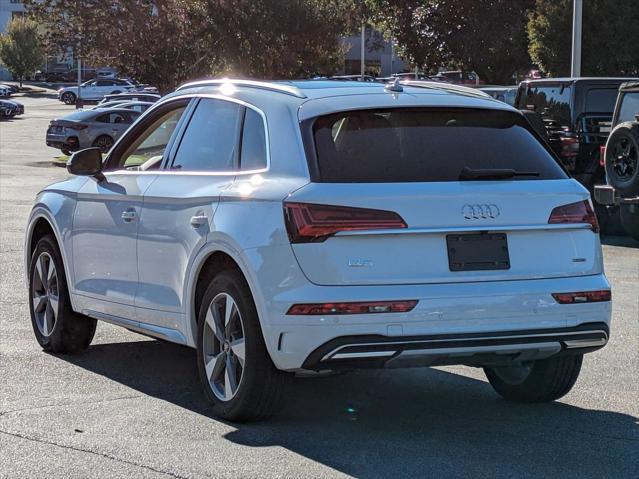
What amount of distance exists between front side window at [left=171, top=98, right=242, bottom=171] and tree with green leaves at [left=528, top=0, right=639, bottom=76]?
2945cm

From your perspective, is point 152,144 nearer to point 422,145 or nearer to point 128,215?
point 128,215

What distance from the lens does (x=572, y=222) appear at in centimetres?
603

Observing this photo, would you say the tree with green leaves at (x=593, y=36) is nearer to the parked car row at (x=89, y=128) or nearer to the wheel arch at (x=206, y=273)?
the parked car row at (x=89, y=128)

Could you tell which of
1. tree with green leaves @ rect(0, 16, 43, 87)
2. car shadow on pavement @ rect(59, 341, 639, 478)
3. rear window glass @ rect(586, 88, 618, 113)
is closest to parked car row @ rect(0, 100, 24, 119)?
tree with green leaves @ rect(0, 16, 43, 87)

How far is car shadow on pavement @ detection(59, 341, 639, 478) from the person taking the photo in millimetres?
5512

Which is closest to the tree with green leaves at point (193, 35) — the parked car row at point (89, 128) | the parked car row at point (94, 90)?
the parked car row at point (89, 128)

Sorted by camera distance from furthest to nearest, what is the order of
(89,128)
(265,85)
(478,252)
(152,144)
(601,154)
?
(89,128) → (601,154) → (152,144) → (265,85) → (478,252)

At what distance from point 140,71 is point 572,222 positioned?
3334 centimetres

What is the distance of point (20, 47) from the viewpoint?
9338cm

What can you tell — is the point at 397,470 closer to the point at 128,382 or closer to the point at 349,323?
the point at 349,323

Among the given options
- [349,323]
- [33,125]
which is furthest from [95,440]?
[33,125]

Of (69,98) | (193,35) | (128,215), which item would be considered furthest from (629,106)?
(69,98)

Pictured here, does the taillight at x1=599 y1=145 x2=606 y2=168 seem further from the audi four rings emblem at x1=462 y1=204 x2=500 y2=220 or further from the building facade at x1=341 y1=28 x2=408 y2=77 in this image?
the building facade at x1=341 y1=28 x2=408 y2=77

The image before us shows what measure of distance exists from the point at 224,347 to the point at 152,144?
189 cm
